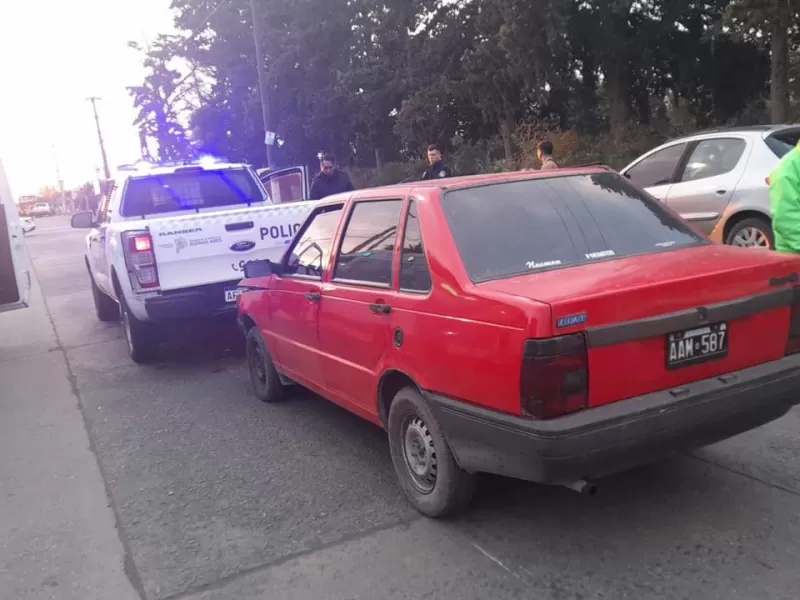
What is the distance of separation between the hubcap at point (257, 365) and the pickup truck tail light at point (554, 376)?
356 cm

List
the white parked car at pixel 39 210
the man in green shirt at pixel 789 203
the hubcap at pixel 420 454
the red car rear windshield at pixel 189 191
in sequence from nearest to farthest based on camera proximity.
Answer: the hubcap at pixel 420 454 → the man in green shirt at pixel 789 203 → the red car rear windshield at pixel 189 191 → the white parked car at pixel 39 210

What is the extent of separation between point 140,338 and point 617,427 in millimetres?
5944

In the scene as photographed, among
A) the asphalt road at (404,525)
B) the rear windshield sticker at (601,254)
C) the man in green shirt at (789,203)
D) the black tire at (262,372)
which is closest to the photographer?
the asphalt road at (404,525)

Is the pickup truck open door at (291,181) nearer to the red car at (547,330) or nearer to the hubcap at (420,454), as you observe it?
the red car at (547,330)

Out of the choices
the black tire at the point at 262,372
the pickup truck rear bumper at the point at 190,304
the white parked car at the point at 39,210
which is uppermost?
the pickup truck rear bumper at the point at 190,304

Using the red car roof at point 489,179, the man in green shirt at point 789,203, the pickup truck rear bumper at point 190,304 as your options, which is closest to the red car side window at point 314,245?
the red car roof at point 489,179

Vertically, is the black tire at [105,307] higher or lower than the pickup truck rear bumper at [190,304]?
lower

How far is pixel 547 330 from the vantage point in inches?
117

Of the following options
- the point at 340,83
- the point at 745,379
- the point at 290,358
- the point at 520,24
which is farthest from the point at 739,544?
the point at 340,83

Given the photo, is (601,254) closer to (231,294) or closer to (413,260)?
(413,260)

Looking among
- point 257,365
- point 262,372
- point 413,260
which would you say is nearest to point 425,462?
point 413,260

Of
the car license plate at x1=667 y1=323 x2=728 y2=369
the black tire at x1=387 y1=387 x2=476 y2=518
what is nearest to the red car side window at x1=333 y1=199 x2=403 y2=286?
the black tire at x1=387 y1=387 x2=476 y2=518

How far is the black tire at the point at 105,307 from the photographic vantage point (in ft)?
35.1

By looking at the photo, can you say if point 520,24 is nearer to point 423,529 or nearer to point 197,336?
point 197,336
